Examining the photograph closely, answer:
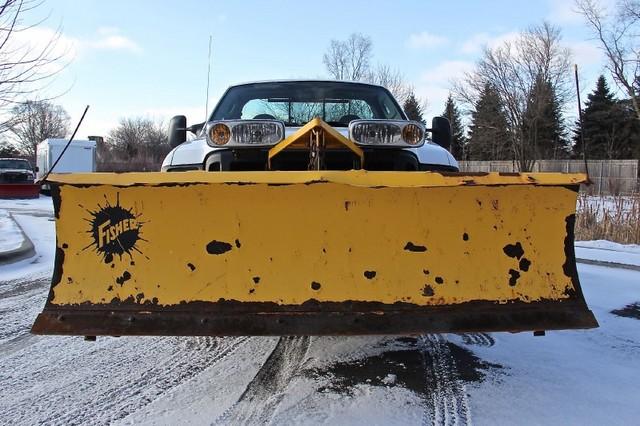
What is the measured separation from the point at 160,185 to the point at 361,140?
4.10 ft

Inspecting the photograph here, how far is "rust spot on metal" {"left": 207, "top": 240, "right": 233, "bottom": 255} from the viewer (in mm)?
2529

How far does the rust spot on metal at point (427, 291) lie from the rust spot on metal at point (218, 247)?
97 cm

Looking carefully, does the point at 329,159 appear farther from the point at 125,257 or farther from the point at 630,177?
the point at 630,177

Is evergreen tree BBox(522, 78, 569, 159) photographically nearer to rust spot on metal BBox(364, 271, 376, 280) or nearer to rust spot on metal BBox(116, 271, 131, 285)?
rust spot on metal BBox(364, 271, 376, 280)

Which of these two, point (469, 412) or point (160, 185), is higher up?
point (160, 185)

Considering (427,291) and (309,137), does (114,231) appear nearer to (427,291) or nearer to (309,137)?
(309,137)

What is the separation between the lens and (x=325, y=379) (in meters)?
2.82

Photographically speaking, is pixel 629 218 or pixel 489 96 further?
pixel 489 96

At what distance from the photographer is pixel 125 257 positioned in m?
2.53

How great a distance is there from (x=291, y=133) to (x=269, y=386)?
170 cm

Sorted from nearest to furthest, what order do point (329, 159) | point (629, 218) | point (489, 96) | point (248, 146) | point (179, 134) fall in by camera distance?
point (248, 146), point (329, 159), point (179, 134), point (629, 218), point (489, 96)

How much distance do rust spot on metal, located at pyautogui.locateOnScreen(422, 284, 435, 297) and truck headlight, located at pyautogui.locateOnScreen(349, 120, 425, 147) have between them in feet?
3.26

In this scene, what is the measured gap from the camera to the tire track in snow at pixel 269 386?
7.81ft

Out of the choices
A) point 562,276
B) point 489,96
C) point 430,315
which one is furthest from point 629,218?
point 489,96
